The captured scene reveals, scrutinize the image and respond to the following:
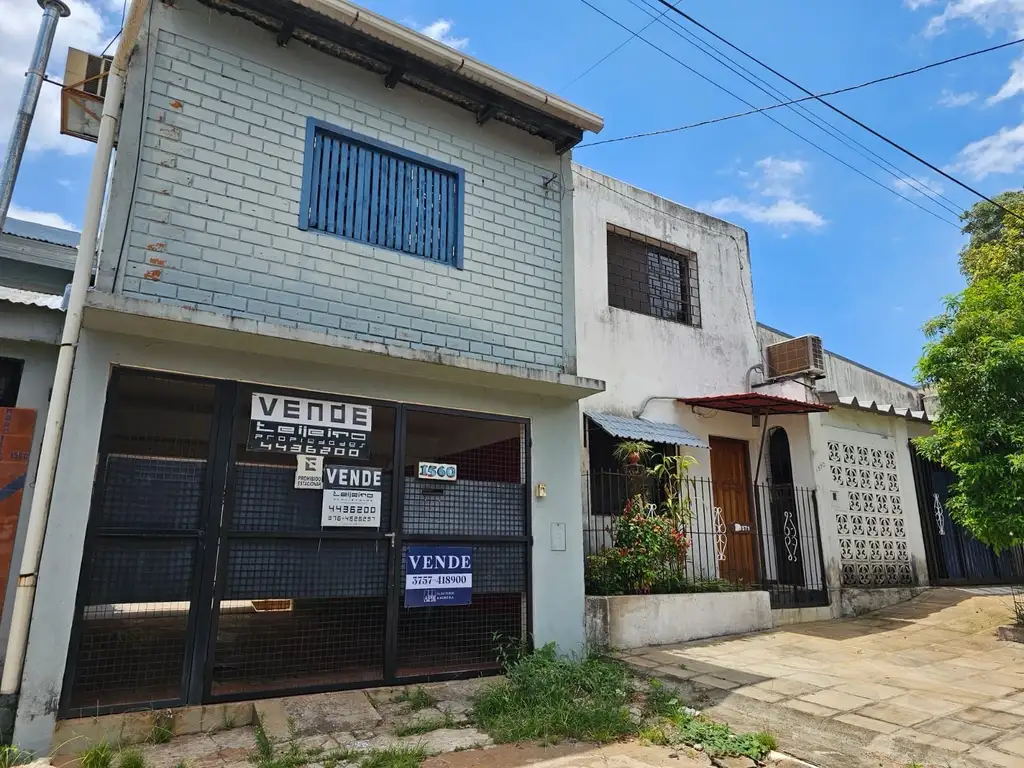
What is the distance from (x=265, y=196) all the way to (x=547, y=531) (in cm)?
393

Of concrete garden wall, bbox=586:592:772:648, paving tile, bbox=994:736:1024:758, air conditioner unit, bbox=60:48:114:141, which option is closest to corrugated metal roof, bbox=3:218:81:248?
air conditioner unit, bbox=60:48:114:141

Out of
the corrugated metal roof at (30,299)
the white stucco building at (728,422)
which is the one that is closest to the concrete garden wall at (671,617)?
the white stucco building at (728,422)

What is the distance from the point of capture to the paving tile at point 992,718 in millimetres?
4613

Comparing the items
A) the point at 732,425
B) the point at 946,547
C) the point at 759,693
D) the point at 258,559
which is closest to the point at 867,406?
the point at 732,425

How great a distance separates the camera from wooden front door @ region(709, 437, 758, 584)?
9.47 m

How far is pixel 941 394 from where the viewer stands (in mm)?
8180

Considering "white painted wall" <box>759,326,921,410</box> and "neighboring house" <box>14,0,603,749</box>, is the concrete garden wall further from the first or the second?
"white painted wall" <box>759,326,921,410</box>

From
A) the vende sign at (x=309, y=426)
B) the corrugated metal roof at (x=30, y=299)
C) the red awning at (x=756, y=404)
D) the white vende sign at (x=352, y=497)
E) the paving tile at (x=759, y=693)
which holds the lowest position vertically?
the paving tile at (x=759, y=693)

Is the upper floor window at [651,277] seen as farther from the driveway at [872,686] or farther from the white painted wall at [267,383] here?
the driveway at [872,686]

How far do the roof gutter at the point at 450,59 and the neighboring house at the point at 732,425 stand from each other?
8.66ft

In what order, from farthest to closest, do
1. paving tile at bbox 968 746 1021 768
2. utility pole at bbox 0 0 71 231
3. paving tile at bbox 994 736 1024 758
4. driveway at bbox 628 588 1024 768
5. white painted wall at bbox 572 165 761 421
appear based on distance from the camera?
white painted wall at bbox 572 165 761 421 → utility pole at bbox 0 0 71 231 → driveway at bbox 628 588 1024 768 → paving tile at bbox 994 736 1024 758 → paving tile at bbox 968 746 1021 768

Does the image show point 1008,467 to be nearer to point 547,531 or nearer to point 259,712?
point 547,531

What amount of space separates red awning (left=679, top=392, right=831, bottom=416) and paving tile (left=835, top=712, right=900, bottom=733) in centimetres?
473

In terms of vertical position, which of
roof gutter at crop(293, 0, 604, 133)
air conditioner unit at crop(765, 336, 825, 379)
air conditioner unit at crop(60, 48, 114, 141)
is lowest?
air conditioner unit at crop(765, 336, 825, 379)
